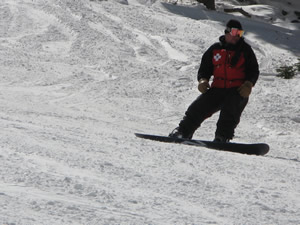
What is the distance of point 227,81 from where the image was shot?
21.4 feet

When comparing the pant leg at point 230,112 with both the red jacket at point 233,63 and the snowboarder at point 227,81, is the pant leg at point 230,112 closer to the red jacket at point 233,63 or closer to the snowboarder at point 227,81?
the snowboarder at point 227,81

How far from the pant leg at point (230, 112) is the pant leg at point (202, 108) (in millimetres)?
114

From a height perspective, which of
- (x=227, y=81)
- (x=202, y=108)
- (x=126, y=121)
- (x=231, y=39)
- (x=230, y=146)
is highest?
(x=231, y=39)

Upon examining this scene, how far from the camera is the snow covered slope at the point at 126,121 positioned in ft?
11.8

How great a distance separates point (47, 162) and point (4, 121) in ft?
6.31

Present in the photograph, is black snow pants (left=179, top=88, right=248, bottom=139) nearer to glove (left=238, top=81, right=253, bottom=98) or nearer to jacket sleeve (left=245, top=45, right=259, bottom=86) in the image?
glove (left=238, top=81, right=253, bottom=98)

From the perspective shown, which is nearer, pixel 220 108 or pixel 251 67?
pixel 251 67

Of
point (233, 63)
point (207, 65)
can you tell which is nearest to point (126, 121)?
point (207, 65)

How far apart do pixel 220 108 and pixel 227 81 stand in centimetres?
32

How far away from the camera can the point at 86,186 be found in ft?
12.5

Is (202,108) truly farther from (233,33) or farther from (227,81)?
(233,33)

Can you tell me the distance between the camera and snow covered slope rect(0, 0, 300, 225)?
3.60 m

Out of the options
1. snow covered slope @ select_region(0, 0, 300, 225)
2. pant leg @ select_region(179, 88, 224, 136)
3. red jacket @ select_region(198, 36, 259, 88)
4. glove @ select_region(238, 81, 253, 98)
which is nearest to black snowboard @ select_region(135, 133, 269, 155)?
snow covered slope @ select_region(0, 0, 300, 225)

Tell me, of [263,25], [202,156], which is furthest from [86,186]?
[263,25]
